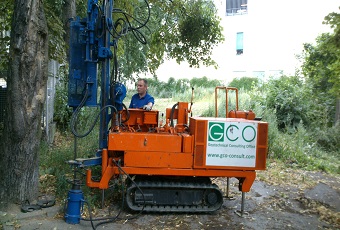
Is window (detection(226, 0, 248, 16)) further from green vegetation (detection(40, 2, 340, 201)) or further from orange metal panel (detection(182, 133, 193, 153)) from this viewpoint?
orange metal panel (detection(182, 133, 193, 153))

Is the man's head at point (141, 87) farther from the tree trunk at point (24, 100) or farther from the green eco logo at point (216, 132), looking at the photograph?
the tree trunk at point (24, 100)

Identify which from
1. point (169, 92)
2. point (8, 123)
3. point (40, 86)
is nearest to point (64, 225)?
point (8, 123)

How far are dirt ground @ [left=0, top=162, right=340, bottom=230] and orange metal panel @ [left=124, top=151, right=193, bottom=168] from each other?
0.80 metres

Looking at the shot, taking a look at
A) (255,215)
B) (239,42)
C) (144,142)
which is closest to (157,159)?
(144,142)

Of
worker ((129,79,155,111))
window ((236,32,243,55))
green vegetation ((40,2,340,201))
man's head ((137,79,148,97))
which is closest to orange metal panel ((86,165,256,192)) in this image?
green vegetation ((40,2,340,201))

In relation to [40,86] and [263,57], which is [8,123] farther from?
A: [263,57]

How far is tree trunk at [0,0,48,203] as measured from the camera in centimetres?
555

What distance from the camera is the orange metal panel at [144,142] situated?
5.86 meters

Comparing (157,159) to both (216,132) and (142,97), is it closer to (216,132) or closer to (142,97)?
(216,132)

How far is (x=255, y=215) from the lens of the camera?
21.0 feet

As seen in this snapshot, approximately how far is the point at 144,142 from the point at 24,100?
5.89 feet

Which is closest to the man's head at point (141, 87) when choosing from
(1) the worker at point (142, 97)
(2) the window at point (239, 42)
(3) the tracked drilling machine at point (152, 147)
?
(1) the worker at point (142, 97)

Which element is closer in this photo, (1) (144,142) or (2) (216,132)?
(1) (144,142)

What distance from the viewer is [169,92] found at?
25.6 m
